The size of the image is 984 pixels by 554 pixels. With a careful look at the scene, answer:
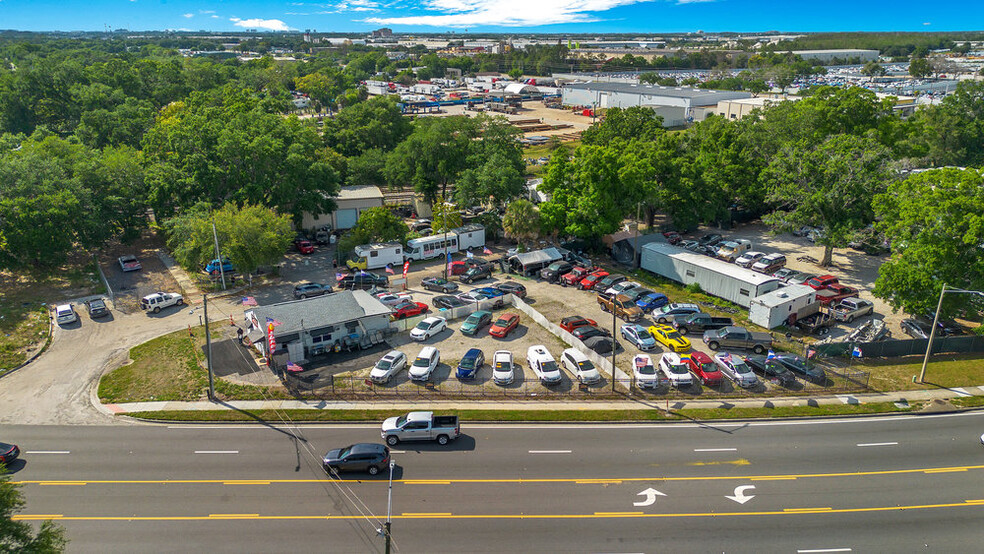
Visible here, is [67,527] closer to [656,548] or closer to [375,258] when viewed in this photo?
[656,548]

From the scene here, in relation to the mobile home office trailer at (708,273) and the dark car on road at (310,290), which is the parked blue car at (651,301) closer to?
the mobile home office trailer at (708,273)

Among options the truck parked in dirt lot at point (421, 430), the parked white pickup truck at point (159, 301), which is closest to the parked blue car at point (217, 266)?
the parked white pickup truck at point (159, 301)

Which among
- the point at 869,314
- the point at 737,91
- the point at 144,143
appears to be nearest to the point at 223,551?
the point at 869,314

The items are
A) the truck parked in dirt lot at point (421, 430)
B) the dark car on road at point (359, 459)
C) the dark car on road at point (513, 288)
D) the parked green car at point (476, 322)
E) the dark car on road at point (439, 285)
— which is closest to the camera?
the dark car on road at point (359, 459)

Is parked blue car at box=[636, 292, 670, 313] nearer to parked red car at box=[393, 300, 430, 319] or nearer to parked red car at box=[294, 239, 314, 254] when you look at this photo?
parked red car at box=[393, 300, 430, 319]

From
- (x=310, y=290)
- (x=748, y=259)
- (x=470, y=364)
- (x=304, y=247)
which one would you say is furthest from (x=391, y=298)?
(x=748, y=259)

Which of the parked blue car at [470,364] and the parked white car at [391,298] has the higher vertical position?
the parked white car at [391,298]
